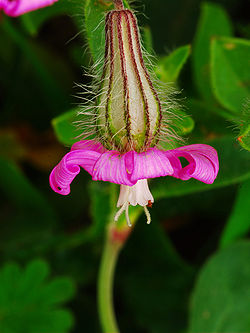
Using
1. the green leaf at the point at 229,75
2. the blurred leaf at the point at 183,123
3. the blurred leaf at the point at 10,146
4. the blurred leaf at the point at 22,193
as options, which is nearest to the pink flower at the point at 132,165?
the blurred leaf at the point at 183,123

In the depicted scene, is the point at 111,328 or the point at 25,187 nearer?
the point at 111,328

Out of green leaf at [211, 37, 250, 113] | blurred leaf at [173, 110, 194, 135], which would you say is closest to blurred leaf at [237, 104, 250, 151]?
blurred leaf at [173, 110, 194, 135]

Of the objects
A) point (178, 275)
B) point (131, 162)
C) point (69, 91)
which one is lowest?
point (178, 275)

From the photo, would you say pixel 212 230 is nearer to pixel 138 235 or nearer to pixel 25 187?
pixel 138 235

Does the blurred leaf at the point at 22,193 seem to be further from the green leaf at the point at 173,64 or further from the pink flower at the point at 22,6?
the pink flower at the point at 22,6

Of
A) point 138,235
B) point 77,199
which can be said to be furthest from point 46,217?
point 138,235

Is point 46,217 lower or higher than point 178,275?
higher

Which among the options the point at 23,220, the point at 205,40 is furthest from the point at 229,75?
the point at 23,220
